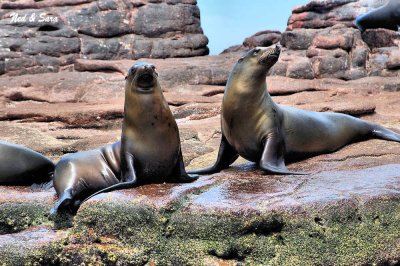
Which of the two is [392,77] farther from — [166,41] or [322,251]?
[322,251]

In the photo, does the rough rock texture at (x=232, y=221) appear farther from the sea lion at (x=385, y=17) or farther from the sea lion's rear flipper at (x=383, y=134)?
the sea lion at (x=385, y=17)

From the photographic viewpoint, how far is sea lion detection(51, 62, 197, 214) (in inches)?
195

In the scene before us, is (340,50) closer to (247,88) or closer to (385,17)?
(247,88)

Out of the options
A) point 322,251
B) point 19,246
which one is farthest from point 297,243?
point 19,246

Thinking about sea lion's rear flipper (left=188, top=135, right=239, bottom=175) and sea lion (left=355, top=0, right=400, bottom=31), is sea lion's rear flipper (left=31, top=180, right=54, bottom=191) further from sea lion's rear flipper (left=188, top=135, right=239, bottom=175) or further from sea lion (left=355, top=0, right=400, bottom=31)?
sea lion (left=355, top=0, right=400, bottom=31)

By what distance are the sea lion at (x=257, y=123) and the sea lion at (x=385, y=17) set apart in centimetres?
292

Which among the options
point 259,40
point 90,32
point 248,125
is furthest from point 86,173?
point 259,40

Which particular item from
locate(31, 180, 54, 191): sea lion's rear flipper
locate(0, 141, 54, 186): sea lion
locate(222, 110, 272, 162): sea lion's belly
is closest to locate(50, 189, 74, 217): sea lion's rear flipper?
locate(31, 180, 54, 191): sea lion's rear flipper

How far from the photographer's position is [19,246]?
4133mm

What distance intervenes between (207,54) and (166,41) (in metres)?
1.38

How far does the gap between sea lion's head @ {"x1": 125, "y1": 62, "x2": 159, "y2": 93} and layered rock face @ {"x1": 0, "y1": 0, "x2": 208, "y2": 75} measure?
10151 mm

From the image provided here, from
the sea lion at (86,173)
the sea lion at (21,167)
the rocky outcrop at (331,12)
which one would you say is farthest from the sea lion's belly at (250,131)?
the rocky outcrop at (331,12)

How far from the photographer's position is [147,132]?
196 inches

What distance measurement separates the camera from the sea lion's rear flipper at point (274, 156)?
17.2 feet
